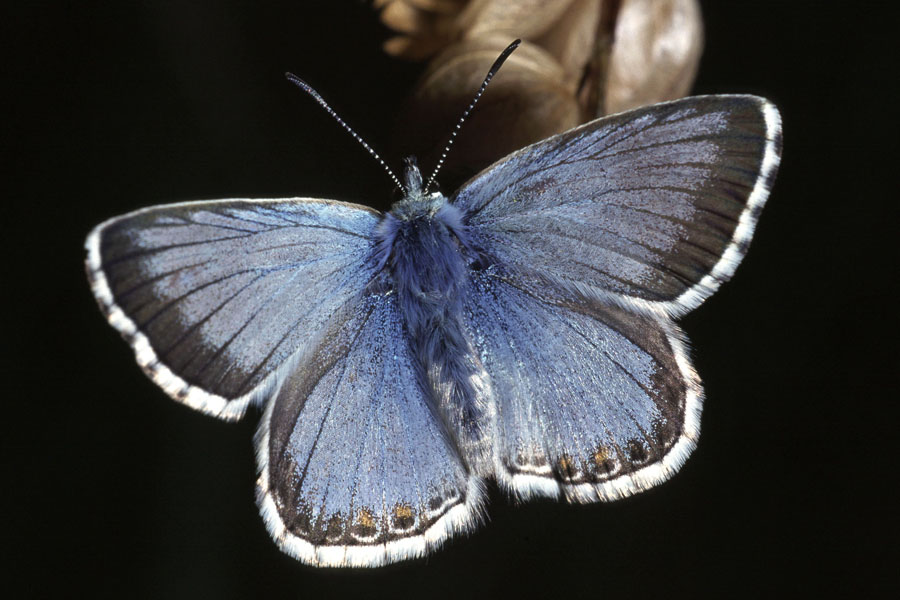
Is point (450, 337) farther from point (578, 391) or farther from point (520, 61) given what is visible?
point (520, 61)

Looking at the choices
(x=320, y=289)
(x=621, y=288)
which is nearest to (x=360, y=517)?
(x=320, y=289)

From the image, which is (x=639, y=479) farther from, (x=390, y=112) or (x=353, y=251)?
(x=390, y=112)

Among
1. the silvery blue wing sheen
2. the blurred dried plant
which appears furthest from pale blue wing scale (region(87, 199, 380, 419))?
the blurred dried plant

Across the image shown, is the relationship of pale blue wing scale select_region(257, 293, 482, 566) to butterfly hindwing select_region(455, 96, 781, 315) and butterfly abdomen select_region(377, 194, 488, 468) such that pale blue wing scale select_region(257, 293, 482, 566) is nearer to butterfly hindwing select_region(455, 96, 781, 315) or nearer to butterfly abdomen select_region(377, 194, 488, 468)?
butterfly abdomen select_region(377, 194, 488, 468)

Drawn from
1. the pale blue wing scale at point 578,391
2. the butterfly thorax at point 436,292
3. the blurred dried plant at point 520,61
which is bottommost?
the pale blue wing scale at point 578,391

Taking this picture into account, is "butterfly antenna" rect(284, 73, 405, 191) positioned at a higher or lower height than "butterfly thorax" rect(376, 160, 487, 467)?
higher

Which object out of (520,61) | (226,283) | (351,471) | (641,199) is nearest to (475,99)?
(520,61)

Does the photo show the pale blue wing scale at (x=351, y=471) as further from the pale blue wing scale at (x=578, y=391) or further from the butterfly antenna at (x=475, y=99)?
the butterfly antenna at (x=475, y=99)

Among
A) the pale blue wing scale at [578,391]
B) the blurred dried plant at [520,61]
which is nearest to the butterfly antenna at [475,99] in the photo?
the blurred dried plant at [520,61]
